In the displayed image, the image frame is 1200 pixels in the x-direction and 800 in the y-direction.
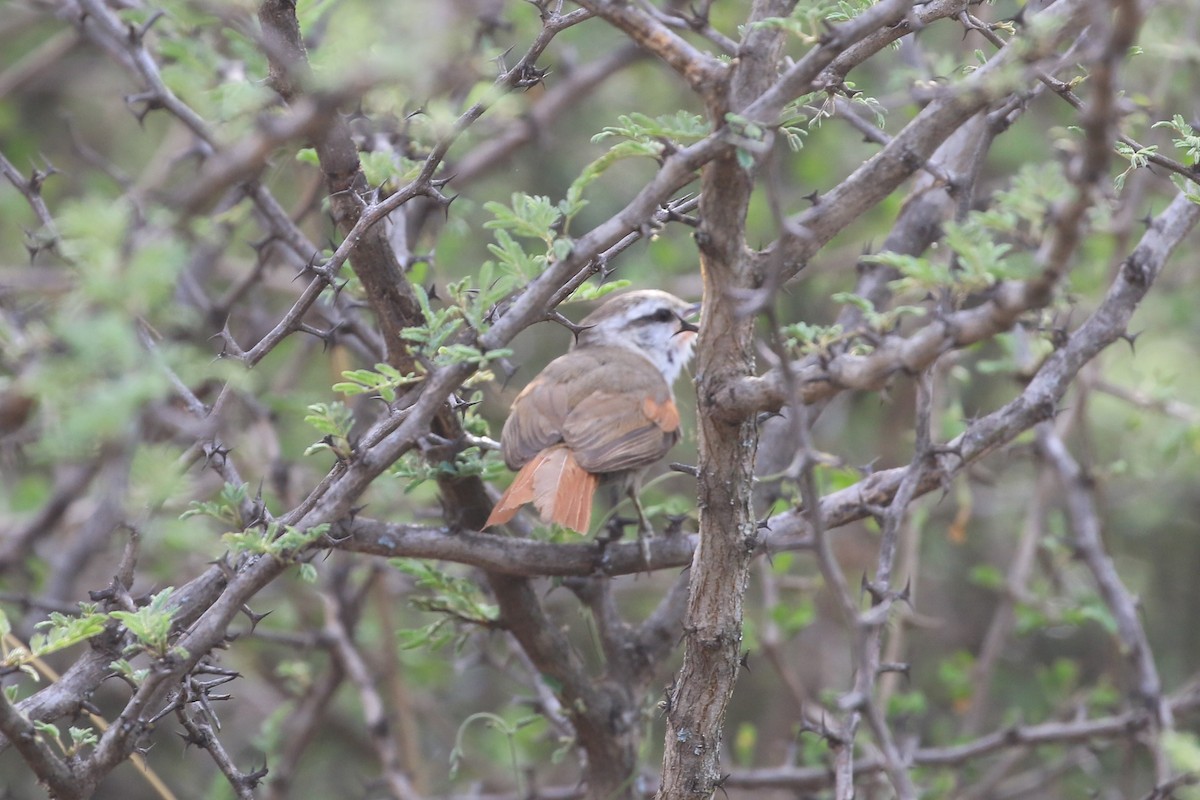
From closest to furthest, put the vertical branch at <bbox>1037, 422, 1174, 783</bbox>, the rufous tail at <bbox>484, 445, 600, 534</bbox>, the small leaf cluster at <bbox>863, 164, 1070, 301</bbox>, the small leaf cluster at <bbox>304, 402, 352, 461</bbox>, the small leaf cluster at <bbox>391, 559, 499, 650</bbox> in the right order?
the small leaf cluster at <bbox>863, 164, 1070, 301</bbox>
the small leaf cluster at <bbox>304, 402, 352, 461</bbox>
the small leaf cluster at <bbox>391, 559, 499, 650</bbox>
the rufous tail at <bbox>484, 445, 600, 534</bbox>
the vertical branch at <bbox>1037, 422, 1174, 783</bbox>

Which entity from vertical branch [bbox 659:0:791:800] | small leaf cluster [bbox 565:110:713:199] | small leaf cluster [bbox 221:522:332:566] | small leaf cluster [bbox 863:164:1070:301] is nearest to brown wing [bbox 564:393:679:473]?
vertical branch [bbox 659:0:791:800]

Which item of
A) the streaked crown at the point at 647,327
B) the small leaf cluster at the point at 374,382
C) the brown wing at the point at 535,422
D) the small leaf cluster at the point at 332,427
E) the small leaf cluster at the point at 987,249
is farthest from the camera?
the streaked crown at the point at 647,327

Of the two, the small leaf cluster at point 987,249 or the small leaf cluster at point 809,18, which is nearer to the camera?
the small leaf cluster at point 987,249

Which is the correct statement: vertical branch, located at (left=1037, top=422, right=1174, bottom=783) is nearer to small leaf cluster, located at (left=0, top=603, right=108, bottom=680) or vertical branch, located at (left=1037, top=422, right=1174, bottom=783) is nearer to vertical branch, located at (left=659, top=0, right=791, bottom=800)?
vertical branch, located at (left=659, top=0, right=791, bottom=800)

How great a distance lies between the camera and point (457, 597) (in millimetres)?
3574

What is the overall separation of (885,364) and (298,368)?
14.8 feet

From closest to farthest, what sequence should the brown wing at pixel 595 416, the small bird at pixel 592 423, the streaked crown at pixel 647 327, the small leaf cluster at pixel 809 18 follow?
the small leaf cluster at pixel 809 18 < the small bird at pixel 592 423 < the brown wing at pixel 595 416 < the streaked crown at pixel 647 327

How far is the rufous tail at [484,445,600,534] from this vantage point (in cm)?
368

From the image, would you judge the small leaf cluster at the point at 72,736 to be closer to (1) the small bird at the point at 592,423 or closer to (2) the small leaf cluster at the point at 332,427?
(2) the small leaf cluster at the point at 332,427

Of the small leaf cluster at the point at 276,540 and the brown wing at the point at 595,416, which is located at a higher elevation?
the brown wing at the point at 595,416

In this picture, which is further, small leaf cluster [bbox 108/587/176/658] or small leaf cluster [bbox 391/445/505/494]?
small leaf cluster [bbox 391/445/505/494]

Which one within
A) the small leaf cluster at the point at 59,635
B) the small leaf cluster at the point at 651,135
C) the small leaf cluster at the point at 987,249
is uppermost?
the small leaf cluster at the point at 651,135

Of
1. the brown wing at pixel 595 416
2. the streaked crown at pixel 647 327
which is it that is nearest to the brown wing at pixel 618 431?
the brown wing at pixel 595 416

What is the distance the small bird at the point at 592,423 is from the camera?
392cm
